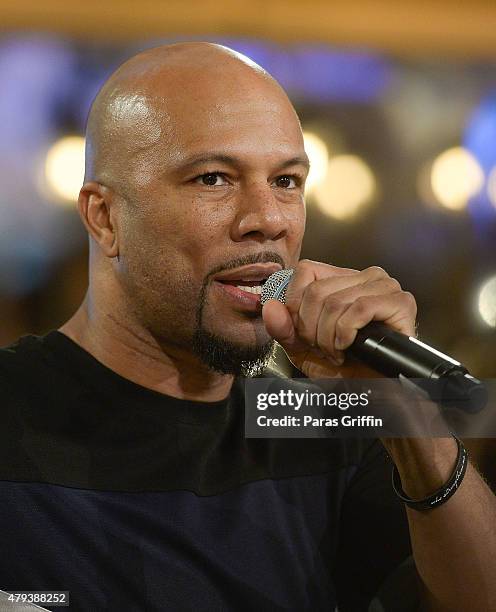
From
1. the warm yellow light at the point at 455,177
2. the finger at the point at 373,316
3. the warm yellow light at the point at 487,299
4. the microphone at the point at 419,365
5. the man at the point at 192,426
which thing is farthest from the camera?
the warm yellow light at the point at 455,177

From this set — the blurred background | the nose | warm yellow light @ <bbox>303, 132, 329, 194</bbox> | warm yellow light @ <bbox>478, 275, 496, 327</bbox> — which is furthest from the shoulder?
warm yellow light @ <bbox>478, 275, 496, 327</bbox>

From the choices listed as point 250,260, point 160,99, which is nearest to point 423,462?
point 250,260

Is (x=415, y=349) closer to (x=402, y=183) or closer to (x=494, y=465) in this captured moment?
(x=494, y=465)

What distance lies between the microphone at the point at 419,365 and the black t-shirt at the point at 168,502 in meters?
0.45

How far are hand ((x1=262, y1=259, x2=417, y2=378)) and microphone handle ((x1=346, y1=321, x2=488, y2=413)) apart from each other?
0.06 feet

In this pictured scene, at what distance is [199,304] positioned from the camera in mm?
1226

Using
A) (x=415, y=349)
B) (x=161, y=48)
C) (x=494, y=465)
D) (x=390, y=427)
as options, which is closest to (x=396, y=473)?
(x=390, y=427)

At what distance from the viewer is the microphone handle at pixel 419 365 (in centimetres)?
74

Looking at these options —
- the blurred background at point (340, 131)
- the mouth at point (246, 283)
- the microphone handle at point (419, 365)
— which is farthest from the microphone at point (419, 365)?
the blurred background at point (340, 131)

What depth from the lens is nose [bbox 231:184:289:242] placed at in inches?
46.6

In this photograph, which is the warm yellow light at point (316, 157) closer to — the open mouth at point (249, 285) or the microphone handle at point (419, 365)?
the open mouth at point (249, 285)

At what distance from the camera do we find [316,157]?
2.56 metres

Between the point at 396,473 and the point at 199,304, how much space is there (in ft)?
1.30

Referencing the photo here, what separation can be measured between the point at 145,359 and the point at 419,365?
0.62 meters
